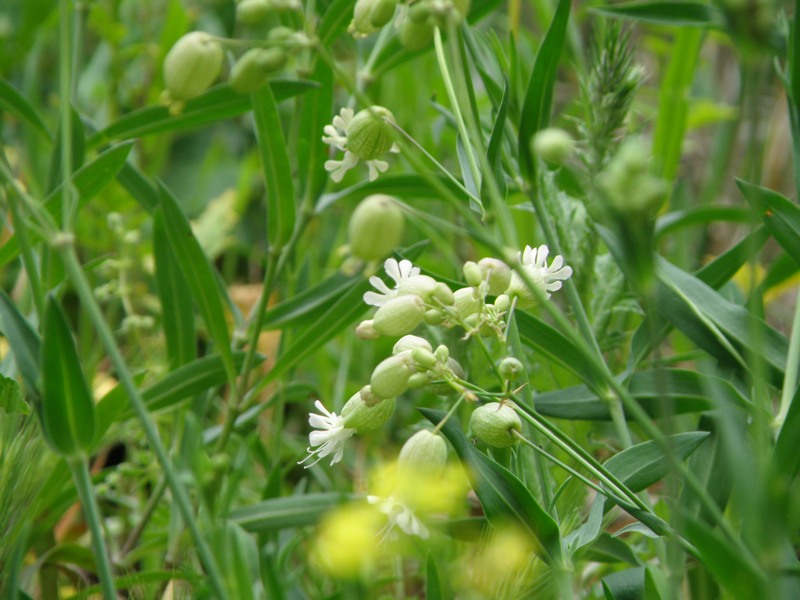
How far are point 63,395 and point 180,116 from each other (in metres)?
0.35

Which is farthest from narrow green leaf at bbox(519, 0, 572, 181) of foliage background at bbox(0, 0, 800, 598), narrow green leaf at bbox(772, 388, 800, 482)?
narrow green leaf at bbox(772, 388, 800, 482)

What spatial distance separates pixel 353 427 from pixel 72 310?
884 millimetres

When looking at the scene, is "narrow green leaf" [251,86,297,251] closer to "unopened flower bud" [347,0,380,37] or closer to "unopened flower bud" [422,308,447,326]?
"unopened flower bud" [347,0,380,37]

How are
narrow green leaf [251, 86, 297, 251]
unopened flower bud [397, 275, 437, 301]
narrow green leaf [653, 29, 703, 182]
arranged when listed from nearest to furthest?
unopened flower bud [397, 275, 437, 301]
narrow green leaf [251, 86, 297, 251]
narrow green leaf [653, 29, 703, 182]

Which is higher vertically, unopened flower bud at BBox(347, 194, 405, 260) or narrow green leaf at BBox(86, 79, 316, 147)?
unopened flower bud at BBox(347, 194, 405, 260)

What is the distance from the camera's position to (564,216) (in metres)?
0.75

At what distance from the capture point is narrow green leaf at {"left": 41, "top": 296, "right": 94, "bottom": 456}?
17.9 inches

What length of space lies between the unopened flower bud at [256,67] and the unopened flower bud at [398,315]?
4.9 inches

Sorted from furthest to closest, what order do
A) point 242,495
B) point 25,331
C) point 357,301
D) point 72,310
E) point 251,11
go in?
point 72,310 < point 242,495 < point 357,301 < point 25,331 < point 251,11

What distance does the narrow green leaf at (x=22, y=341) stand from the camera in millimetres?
503

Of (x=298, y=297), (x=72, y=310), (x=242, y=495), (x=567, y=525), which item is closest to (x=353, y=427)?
(x=567, y=525)

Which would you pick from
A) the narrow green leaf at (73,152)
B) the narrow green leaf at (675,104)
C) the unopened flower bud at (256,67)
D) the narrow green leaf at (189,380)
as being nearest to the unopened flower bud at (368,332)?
the unopened flower bud at (256,67)

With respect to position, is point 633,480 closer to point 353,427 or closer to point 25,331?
point 353,427

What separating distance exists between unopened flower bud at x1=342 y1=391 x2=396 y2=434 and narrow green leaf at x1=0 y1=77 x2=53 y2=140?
415 mm
